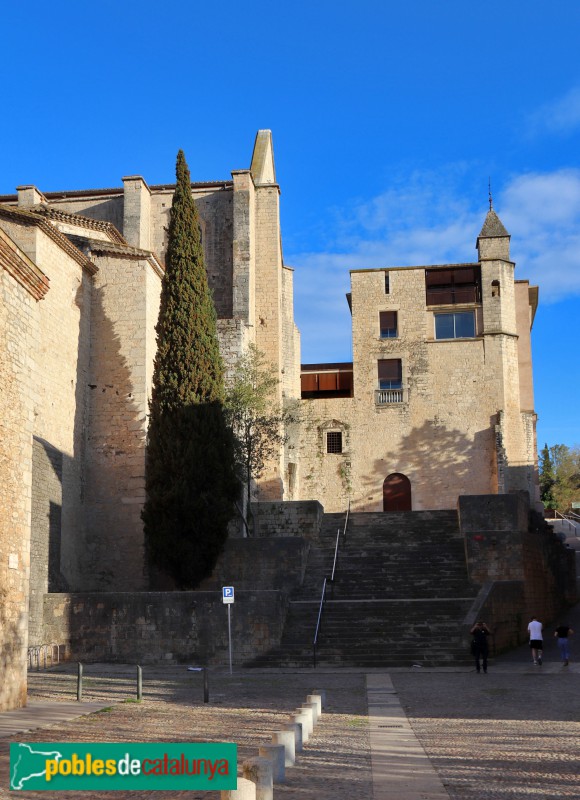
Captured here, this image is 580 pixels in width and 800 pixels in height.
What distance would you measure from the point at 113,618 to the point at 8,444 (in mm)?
8313

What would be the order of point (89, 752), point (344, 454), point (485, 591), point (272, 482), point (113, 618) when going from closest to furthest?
1. point (89, 752)
2. point (113, 618)
3. point (485, 591)
4. point (272, 482)
5. point (344, 454)

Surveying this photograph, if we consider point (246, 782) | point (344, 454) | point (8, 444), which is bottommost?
point (246, 782)

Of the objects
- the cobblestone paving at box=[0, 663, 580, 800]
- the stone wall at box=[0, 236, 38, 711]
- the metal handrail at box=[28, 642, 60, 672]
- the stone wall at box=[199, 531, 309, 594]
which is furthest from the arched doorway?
the stone wall at box=[0, 236, 38, 711]

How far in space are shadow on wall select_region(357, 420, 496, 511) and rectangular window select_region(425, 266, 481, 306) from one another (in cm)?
549

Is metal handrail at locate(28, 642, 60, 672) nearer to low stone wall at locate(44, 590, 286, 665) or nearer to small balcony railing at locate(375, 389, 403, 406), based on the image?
low stone wall at locate(44, 590, 286, 665)

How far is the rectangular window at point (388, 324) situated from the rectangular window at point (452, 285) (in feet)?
5.49

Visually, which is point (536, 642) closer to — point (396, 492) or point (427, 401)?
point (396, 492)

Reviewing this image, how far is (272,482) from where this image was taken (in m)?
32.0

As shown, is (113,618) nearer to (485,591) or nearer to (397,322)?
(485,591)

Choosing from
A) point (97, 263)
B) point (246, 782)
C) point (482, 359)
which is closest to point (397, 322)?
point (482, 359)

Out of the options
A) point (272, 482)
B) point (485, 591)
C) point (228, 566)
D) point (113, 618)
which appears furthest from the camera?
point (272, 482)

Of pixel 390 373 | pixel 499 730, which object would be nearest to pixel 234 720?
pixel 499 730

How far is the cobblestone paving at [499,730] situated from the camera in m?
7.47

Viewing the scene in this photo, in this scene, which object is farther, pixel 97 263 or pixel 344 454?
pixel 344 454
